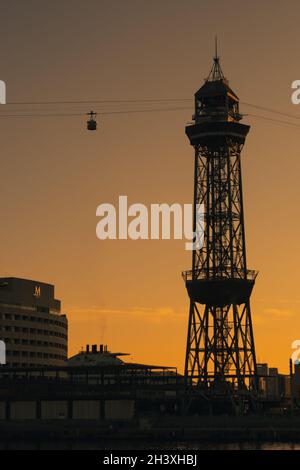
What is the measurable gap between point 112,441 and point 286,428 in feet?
96.1

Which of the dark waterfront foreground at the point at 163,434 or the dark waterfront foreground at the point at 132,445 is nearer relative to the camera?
the dark waterfront foreground at the point at 132,445

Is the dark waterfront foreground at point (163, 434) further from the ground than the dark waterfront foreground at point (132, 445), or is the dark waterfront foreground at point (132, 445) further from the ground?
the dark waterfront foreground at point (163, 434)

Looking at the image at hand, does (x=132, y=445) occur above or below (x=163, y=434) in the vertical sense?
below

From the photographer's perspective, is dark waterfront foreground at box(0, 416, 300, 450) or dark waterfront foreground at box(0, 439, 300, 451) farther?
dark waterfront foreground at box(0, 416, 300, 450)

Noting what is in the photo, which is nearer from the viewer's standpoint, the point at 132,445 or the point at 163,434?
the point at 132,445

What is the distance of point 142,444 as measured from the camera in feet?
591

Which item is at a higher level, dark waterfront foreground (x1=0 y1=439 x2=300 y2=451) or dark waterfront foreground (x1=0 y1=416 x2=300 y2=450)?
dark waterfront foreground (x1=0 y1=416 x2=300 y2=450)
